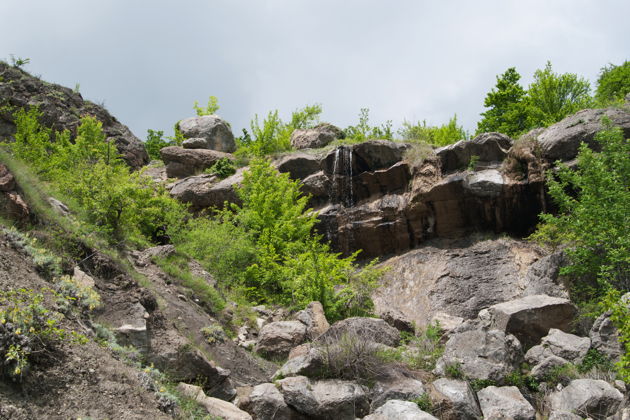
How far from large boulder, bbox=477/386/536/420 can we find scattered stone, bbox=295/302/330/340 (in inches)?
157

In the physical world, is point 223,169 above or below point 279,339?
above

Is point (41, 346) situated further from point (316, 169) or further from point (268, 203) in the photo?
point (316, 169)

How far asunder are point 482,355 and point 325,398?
11.6 ft

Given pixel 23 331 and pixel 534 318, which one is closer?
pixel 23 331

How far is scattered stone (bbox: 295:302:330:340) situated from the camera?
11828 mm

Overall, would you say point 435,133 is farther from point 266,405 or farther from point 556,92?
point 266,405

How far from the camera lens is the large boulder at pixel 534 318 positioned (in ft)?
36.9

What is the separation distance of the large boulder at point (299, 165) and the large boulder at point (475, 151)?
241 inches

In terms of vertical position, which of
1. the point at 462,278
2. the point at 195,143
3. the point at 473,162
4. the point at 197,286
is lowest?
the point at 462,278

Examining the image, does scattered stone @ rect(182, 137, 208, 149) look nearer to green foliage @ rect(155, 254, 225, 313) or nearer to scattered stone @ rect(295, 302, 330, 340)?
green foliage @ rect(155, 254, 225, 313)

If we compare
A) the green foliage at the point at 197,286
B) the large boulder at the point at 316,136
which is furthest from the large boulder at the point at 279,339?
the large boulder at the point at 316,136

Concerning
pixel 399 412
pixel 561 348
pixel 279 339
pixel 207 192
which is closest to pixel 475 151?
pixel 561 348

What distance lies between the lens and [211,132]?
100 feet

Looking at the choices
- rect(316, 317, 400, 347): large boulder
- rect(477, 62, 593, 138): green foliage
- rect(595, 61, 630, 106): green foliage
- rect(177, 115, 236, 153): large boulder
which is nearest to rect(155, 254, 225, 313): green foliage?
rect(316, 317, 400, 347): large boulder
